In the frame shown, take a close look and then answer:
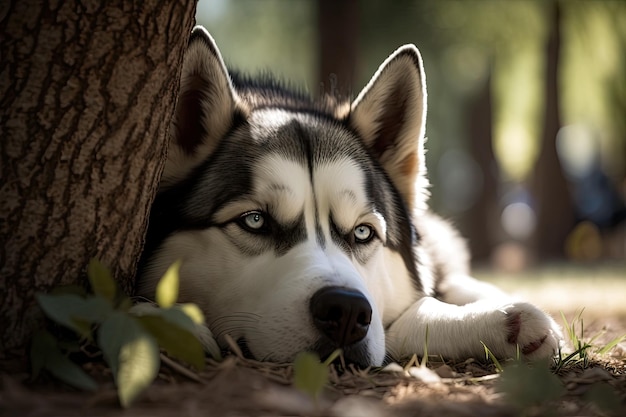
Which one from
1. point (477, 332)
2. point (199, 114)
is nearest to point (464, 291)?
point (477, 332)

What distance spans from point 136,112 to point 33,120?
14.6 inches

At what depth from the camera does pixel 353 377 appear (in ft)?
9.18

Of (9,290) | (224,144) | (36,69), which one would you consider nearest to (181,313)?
(9,290)

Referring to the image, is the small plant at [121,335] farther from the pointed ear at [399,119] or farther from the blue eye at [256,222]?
the pointed ear at [399,119]

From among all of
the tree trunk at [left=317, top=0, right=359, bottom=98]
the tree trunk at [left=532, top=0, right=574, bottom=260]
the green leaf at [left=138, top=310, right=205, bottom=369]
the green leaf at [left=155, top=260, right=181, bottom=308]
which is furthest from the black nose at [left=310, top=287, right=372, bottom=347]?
the tree trunk at [left=532, top=0, right=574, bottom=260]

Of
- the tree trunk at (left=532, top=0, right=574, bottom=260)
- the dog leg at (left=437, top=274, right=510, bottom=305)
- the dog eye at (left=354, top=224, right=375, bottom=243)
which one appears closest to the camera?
the dog eye at (left=354, top=224, right=375, bottom=243)

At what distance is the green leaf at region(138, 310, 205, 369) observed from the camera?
2.38m

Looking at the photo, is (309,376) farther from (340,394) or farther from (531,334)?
(531,334)

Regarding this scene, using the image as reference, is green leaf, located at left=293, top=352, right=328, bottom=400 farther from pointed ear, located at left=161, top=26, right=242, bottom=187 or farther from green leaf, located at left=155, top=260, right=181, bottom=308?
pointed ear, located at left=161, top=26, right=242, bottom=187

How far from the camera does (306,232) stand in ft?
11.0

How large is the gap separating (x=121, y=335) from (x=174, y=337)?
0.20 meters

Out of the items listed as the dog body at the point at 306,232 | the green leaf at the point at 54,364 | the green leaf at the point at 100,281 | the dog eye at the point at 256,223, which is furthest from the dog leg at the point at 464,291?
the green leaf at the point at 54,364

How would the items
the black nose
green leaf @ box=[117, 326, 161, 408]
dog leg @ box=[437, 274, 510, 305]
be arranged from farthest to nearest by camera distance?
dog leg @ box=[437, 274, 510, 305] → the black nose → green leaf @ box=[117, 326, 161, 408]

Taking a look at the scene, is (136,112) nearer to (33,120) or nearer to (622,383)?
(33,120)
